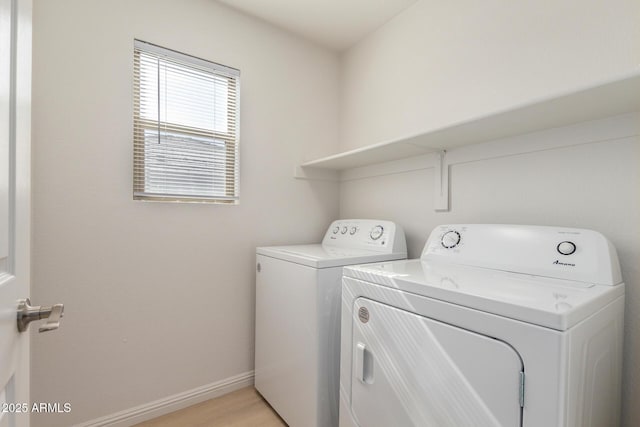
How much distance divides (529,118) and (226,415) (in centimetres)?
203

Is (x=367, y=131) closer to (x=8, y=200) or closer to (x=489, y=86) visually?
(x=489, y=86)

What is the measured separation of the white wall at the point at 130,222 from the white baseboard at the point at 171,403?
1.3 inches

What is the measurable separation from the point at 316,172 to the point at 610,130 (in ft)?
5.18

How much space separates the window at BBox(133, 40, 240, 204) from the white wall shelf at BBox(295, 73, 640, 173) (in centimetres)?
76

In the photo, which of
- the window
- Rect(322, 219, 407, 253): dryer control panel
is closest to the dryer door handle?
Rect(322, 219, 407, 253): dryer control panel

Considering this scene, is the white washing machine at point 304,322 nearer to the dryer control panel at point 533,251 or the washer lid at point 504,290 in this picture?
the washer lid at point 504,290

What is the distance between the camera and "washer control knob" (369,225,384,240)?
5.90 ft

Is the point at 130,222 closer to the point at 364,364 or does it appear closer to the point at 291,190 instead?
the point at 291,190

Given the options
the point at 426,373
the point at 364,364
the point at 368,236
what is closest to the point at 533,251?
the point at 426,373

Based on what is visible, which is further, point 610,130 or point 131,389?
point 131,389

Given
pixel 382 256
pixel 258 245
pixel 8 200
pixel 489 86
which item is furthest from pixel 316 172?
pixel 8 200

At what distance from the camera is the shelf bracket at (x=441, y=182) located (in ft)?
5.43

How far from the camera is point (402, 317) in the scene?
100 centimetres

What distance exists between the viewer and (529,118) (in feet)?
3.89
